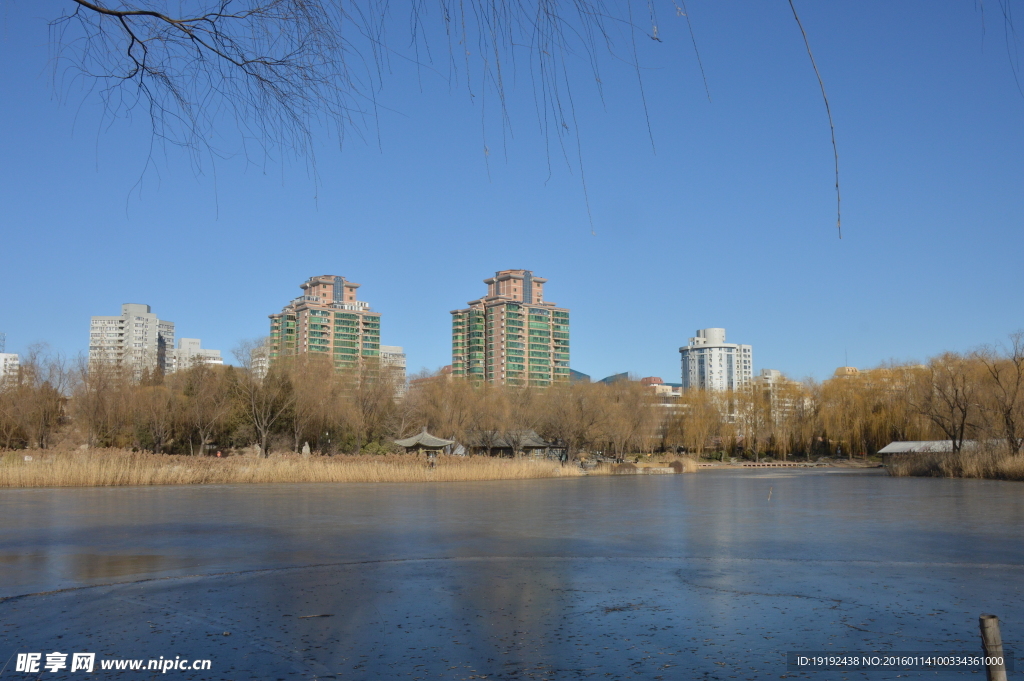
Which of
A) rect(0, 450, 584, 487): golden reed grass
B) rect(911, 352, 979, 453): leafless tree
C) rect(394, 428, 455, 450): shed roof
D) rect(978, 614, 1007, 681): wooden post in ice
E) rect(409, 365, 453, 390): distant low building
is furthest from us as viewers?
rect(409, 365, 453, 390): distant low building

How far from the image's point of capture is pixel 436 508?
1919 cm

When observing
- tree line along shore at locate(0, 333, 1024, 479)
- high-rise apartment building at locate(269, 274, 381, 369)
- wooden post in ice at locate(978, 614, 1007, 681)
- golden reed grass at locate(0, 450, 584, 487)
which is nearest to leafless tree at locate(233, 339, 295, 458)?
tree line along shore at locate(0, 333, 1024, 479)

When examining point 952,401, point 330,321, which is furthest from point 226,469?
point 330,321

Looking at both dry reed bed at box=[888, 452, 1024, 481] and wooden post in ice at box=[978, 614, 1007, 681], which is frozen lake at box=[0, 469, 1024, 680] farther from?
dry reed bed at box=[888, 452, 1024, 481]

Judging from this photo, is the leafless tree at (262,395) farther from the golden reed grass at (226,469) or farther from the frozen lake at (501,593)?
the frozen lake at (501,593)

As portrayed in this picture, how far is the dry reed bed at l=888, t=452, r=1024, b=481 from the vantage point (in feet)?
113

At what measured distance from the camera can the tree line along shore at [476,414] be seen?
45.6 m

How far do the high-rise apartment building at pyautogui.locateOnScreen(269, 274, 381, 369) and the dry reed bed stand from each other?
12554cm

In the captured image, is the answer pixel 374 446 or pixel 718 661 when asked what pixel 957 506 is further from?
pixel 374 446

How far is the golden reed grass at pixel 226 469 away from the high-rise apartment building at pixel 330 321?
121 metres

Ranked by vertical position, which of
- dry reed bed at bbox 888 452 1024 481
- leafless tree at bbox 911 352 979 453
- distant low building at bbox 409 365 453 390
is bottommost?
dry reed bed at bbox 888 452 1024 481

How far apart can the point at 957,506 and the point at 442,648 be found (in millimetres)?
17936

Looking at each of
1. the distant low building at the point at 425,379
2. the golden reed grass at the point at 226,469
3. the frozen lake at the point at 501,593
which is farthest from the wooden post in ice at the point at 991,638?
the distant low building at the point at 425,379

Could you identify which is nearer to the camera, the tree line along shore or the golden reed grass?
the golden reed grass
